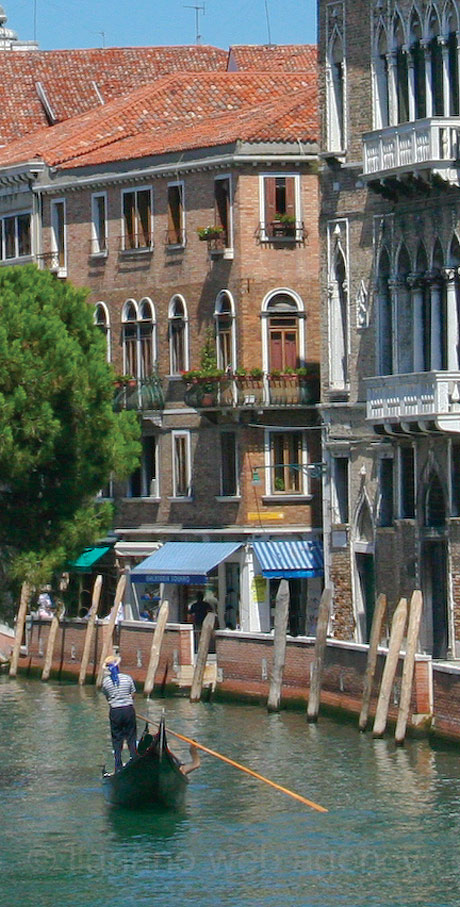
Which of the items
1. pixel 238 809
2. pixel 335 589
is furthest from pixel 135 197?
pixel 238 809

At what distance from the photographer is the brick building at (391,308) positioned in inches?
1672

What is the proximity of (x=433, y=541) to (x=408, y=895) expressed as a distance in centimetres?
1536

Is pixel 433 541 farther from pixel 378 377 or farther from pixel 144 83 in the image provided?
pixel 144 83

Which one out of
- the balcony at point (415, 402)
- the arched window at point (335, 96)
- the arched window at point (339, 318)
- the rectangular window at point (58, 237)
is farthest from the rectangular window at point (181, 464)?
the balcony at point (415, 402)

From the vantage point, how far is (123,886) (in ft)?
96.0

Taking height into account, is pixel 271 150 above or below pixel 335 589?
above

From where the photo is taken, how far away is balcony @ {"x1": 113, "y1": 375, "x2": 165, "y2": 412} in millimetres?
52844

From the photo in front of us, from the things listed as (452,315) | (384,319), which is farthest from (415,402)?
(384,319)

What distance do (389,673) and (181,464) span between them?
53.4ft

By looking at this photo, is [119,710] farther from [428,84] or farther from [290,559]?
[290,559]

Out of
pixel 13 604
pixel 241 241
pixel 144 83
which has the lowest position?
pixel 13 604

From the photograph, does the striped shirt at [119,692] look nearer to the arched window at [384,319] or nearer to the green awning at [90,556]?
the arched window at [384,319]

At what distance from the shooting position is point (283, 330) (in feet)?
167

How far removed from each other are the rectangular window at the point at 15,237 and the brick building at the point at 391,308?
1214 centimetres
